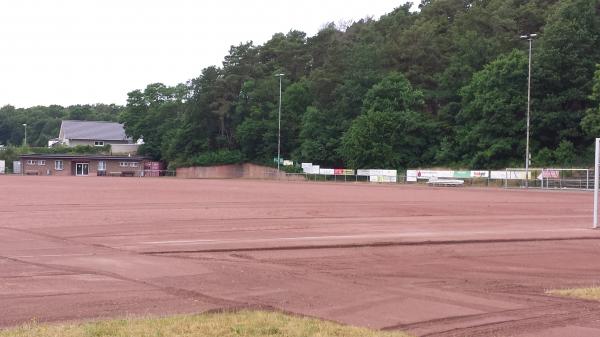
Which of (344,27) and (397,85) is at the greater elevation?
(344,27)

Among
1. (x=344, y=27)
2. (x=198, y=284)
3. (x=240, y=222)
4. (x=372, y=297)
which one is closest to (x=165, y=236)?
(x=240, y=222)

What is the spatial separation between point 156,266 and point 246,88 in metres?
95.3

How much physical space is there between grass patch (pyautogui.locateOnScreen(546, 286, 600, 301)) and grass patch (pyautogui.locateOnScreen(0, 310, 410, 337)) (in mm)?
3991

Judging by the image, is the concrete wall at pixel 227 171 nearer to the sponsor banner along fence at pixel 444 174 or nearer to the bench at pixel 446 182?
the sponsor banner along fence at pixel 444 174

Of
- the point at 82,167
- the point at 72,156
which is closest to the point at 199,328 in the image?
the point at 72,156

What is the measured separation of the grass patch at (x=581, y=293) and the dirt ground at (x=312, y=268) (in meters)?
0.30

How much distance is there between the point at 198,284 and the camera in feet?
34.9

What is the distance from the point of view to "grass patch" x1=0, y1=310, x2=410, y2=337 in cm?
703

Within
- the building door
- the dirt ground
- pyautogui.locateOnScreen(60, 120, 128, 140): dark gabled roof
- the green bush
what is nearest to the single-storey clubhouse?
the building door

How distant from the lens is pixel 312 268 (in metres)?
12.6

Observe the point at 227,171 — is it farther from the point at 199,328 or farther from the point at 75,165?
the point at 199,328

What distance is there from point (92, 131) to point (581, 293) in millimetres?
142095

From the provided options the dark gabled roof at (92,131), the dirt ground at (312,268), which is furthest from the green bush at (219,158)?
the dirt ground at (312,268)

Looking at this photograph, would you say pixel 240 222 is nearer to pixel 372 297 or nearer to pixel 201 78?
pixel 372 297
